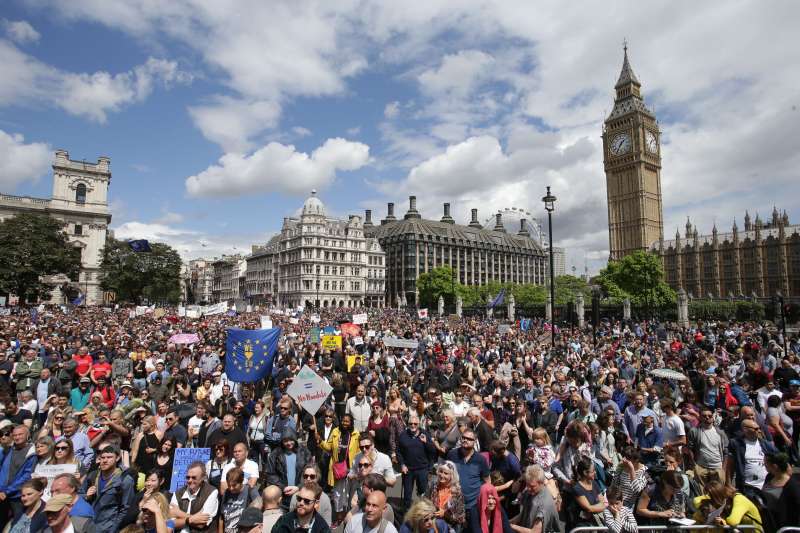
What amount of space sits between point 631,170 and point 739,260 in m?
29.2

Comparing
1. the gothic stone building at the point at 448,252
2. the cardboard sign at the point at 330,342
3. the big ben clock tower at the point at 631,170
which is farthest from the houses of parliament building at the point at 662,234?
the cardboard sign at the point at 330,342

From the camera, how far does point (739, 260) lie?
314ft

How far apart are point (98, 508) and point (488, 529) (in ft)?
14.1

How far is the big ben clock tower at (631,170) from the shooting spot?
106156 millimetres

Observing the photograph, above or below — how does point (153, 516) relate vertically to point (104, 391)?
below

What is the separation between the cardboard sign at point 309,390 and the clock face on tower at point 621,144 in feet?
382

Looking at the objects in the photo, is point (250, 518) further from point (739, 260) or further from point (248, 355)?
point (739, 260)

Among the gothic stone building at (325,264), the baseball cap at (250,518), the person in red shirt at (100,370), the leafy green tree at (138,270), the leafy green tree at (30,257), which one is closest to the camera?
the baseball cap at (250,518)

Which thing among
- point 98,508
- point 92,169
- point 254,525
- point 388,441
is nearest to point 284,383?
point 388,441

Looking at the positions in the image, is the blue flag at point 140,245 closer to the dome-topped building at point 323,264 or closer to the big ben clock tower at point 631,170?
the dome-topped building at point 323,264

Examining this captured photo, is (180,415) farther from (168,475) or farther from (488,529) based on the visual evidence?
(488,529)

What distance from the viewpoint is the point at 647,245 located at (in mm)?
107438

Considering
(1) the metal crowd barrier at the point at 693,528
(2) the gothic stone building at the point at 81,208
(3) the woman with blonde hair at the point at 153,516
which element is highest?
(2) the gothic stone building at the point at 81,208

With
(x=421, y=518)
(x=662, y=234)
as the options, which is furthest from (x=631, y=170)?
(x=421, y=518)
